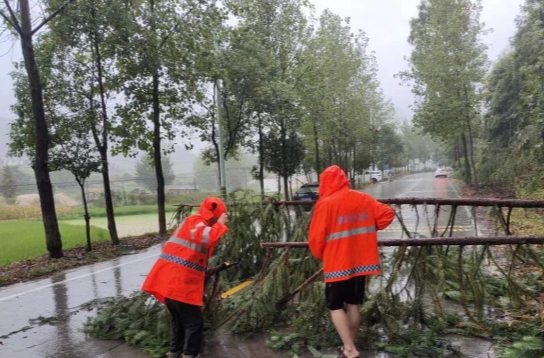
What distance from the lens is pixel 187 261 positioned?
12.2 ft

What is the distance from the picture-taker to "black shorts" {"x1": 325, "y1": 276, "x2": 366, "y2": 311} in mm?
3620

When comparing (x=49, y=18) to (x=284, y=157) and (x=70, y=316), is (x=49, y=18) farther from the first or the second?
(x=284, y=157)

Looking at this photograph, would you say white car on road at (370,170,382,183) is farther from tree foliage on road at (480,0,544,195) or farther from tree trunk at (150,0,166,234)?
tree trunk at (150,0,166,234)

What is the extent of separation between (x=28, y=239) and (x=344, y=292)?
12114mm

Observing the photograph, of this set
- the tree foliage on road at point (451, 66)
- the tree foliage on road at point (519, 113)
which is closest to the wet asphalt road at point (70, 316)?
the tree foliage on road at point (519, 113)

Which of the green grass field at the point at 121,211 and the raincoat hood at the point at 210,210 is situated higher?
the raincoat hood at the point at 210,210

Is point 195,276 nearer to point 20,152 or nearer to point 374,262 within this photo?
point 374,262

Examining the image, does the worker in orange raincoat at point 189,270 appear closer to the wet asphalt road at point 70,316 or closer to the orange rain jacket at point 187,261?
the orange rain jacket at point 187,261

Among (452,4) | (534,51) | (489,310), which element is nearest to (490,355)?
(489,310)

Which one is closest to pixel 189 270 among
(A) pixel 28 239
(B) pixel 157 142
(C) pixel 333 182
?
(C) pixel 333 182

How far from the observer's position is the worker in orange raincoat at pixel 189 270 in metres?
3.67

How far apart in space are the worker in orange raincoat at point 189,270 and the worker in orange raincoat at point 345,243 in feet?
2.74

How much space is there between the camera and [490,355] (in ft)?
12.5

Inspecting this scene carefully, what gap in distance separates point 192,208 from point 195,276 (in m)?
3.60
